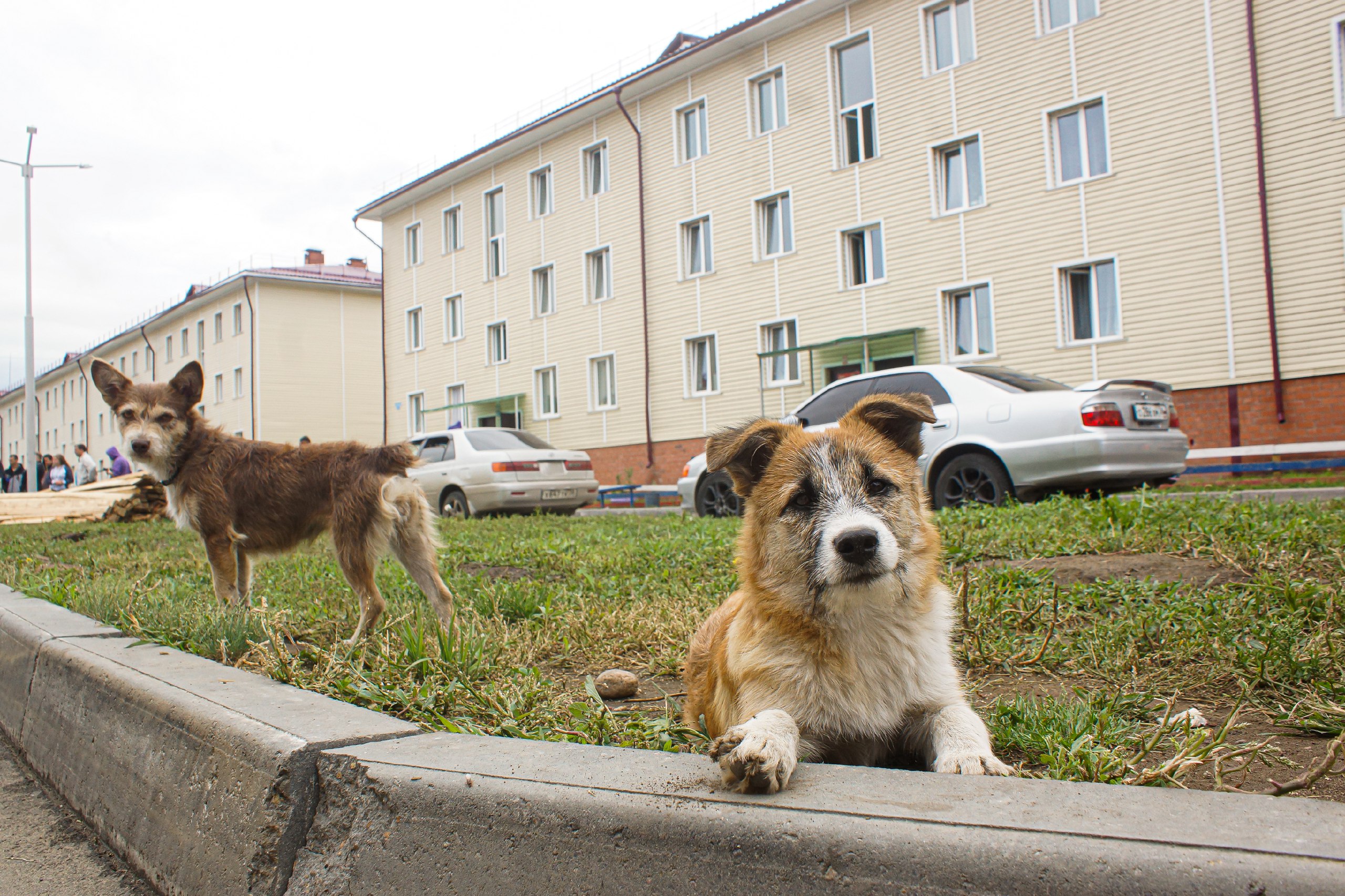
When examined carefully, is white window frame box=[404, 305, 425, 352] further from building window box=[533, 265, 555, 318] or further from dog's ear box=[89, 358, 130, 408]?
dog's ear box=[89, 358, 130, 408]

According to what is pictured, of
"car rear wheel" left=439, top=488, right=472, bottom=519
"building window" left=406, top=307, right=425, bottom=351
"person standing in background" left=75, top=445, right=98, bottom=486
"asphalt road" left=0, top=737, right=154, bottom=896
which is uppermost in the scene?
"building window" left=406, top=307, right=425, bottom=351

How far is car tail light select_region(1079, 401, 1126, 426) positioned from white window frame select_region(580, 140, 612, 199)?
67.0 feet

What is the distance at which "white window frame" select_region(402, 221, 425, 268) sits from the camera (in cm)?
3262

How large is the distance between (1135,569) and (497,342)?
1081 inches

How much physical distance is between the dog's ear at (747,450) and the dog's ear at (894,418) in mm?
258

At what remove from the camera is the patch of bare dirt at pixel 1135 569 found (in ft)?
13.7

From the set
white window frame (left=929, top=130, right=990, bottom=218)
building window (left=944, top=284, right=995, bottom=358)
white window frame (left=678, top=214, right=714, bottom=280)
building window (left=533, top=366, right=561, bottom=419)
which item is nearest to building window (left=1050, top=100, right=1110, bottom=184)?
white window frame (left=929, top=130, right=990, bottom=218)

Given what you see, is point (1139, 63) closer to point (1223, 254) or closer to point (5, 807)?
point (1223, 254)

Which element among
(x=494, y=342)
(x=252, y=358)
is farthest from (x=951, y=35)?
(x=252, y=358)

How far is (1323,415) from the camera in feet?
47.8

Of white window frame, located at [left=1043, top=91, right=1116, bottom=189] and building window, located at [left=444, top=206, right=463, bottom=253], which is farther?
building window, located at [left=444, top=206, right=463, bottom=253]

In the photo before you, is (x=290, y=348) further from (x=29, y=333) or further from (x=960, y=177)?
(x=960, y=177)

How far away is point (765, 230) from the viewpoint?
22719mm

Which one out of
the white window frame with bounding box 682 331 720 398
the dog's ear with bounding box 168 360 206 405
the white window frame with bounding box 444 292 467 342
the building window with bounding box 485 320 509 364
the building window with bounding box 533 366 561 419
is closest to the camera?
the dog's ear with bounding box 168 360 206 405
